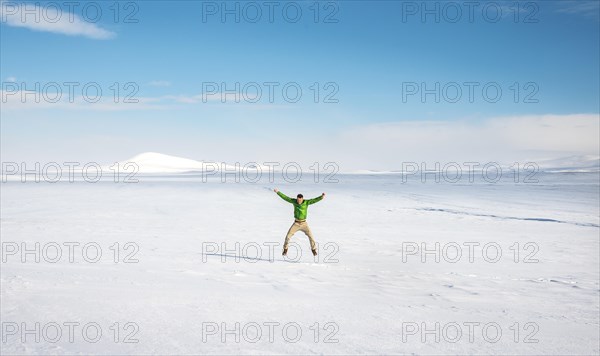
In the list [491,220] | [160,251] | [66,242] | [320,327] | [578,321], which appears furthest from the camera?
[491,220]

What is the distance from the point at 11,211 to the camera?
56.5 ft

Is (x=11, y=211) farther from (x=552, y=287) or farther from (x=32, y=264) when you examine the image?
(x=552, y=287)

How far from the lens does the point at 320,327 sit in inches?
207

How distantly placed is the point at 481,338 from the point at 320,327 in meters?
1.88

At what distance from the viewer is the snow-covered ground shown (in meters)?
4.88

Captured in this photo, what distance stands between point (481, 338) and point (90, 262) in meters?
7.04

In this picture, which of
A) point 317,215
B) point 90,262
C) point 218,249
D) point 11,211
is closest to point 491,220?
point 317,215

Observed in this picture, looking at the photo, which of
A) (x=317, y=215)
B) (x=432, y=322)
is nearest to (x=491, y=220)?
(x=317, y=215)

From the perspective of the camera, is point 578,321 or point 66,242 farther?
point 66,242

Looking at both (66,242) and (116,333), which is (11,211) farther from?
Result: (116,333)

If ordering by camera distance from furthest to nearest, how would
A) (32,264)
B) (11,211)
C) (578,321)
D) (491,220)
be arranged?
(11,211) < (491,220) < (32,264) < (578,321)

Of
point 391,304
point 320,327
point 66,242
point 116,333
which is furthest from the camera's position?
point 66,242

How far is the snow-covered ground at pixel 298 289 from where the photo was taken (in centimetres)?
488

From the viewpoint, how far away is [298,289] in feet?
22.8
